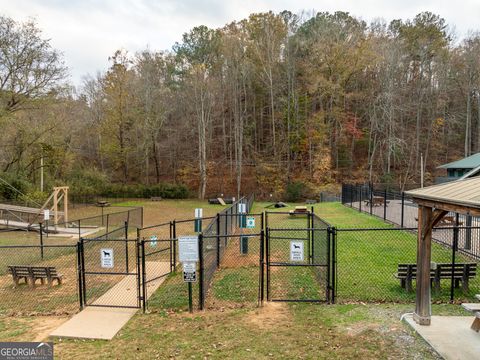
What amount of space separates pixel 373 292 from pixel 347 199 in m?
18.2

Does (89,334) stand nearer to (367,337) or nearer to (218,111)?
(367,337)

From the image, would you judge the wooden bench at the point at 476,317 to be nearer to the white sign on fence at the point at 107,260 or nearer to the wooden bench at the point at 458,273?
the wooden bench at the point at 458,273

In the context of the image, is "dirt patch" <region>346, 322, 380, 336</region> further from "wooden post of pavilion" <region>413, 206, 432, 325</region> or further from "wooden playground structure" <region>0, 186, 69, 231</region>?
"wooden playground structure" <region>0, 186, 69, 231</region>

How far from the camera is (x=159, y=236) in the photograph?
51.5ft

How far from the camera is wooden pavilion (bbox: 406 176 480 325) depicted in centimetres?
466

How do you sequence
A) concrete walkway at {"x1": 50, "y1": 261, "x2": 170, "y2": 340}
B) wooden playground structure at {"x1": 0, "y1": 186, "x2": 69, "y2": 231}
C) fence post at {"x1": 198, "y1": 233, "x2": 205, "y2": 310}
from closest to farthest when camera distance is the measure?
concrete walkway at {"x1": 50, "y1": 261, "x2": 170, "y2": 340} → fence post at {"x1": 198, "y1": 233, "x2": 205, "y2": 310} → wooden playground structure at {"x1": 0, "y1": 186, "x2": 69, "y2": 231}

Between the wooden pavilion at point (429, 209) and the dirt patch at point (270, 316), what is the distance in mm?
2357

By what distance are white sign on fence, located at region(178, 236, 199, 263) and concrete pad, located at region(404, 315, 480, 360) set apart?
4.15 m

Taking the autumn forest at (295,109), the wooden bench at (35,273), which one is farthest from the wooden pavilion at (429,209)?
the autumn forest at (295,109)

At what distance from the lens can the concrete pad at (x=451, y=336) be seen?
196 inches

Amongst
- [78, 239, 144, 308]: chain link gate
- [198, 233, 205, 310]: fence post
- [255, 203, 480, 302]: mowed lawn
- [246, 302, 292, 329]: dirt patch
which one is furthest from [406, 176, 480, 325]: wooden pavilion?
[78, 239, 144, 308]: chain link gate

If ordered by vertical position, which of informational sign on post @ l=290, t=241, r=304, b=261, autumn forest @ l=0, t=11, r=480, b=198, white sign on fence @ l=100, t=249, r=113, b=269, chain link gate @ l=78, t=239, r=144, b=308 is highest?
autumn forest @ l=0, t=11, r=480, b=198

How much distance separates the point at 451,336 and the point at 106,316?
20.8 feet

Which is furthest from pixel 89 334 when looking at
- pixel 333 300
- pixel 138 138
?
pixel 138 138
